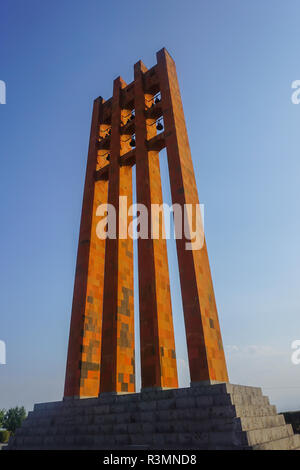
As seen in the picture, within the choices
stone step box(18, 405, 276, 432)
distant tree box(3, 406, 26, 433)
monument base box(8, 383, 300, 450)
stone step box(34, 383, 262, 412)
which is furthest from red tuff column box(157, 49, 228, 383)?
distant tree box(3, 406, 26, 433)

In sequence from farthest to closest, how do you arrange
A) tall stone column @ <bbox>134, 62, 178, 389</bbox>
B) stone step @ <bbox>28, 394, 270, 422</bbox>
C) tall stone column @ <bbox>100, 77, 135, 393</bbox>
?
tall stone column @ <bbox>100, 77, 135, 393</bbox>, tall stone column @ <bbox>134, 62, 178, 389</bbox>, stone step @ <bbox>28, 394, 270, 422</bbox>

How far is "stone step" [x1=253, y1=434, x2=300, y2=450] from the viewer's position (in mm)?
7621

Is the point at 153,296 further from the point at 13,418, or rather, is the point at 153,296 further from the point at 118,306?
the point at 13,418

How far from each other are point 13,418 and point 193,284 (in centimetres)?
6358

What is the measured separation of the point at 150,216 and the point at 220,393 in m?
8.71

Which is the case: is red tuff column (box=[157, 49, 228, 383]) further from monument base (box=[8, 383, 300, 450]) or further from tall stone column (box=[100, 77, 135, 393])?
tall stone column (box=[100, 77, 135, 393])

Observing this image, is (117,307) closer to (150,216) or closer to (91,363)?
(91,363)

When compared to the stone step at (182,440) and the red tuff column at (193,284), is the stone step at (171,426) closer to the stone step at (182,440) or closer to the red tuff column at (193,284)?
the stone step at (182,440)

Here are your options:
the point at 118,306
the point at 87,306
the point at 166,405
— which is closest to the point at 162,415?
the point at 166,405

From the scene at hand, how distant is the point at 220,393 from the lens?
904cm

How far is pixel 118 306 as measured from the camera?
14.8m

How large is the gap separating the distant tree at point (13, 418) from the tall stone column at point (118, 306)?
56.9 meters

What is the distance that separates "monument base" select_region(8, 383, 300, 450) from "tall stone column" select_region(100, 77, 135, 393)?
66.8 inches

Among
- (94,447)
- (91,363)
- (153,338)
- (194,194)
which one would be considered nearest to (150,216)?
(194,194)
